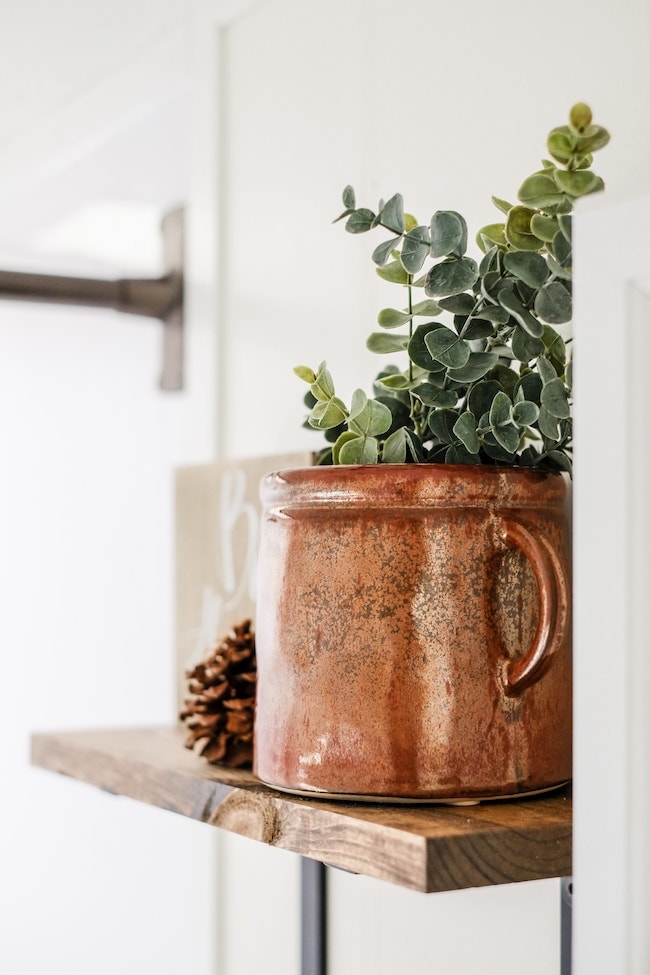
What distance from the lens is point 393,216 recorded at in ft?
1.55

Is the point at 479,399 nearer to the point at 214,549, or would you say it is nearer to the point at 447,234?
the point at 447,234

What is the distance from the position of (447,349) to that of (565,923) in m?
0.29

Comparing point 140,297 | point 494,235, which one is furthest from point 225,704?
point 140,297

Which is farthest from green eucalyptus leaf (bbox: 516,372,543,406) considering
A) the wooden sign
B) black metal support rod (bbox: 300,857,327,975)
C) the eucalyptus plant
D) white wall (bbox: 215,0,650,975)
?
black metal support rod (bbox: 300,857,327,975)

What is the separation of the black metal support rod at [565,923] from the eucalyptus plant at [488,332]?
8.4 inches

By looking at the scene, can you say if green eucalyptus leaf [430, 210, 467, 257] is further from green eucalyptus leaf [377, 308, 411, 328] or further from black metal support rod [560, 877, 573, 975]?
black metal support rod [560, 877, 573, 975]

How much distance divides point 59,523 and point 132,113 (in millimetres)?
547

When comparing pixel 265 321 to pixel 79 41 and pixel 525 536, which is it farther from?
pixel 525 536

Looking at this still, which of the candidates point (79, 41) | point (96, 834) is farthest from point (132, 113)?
point (96, 834)

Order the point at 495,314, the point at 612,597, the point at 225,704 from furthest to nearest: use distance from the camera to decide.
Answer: the point at 225,704 < the point at 495,314 < the point at 612,597

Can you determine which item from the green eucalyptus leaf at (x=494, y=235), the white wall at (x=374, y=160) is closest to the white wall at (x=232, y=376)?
the white wall at (x=374, y=160)

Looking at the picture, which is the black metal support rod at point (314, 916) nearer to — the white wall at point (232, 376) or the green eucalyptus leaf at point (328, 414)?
the white wall at point (232, 376)

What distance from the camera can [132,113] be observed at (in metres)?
1.11

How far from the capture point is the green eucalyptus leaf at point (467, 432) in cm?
47
